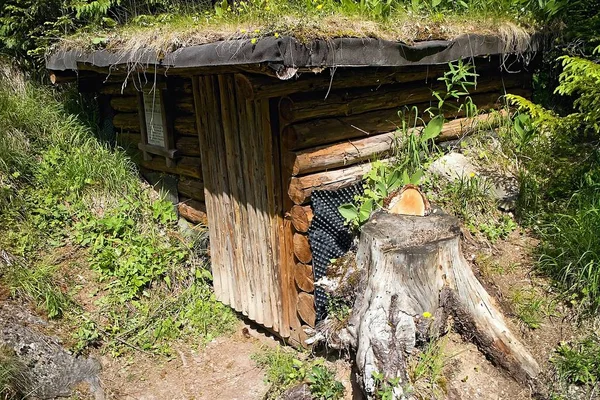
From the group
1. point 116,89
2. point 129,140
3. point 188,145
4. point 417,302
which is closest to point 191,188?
point 188,145

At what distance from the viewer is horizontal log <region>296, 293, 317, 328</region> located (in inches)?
184

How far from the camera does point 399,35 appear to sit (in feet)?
13.7

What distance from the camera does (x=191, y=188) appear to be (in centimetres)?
602

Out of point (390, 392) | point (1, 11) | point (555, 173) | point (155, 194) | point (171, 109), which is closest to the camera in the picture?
point (390, 392)

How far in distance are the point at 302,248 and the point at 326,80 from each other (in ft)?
4.75

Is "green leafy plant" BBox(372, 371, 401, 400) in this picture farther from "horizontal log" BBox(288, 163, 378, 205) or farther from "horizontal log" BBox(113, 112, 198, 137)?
"horizontal log" BBox(113, 112, 198, 137)

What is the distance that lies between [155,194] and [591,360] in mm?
4925

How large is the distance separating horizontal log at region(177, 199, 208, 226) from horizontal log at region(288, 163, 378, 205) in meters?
1.77

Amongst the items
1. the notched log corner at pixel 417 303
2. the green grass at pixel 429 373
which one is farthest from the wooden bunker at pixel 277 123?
the green grass at pixel 429 373

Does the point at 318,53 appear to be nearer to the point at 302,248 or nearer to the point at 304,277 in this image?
the point at 302,248

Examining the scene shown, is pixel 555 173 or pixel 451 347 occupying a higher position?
pixel 555 173

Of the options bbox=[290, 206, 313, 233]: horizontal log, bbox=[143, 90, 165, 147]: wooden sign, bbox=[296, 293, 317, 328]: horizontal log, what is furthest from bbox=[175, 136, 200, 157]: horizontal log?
bbox=[296, 293, 317, 328]: horizontal log

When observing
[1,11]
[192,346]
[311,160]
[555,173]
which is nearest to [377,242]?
[311,160]

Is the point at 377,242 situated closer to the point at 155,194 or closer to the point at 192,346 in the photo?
the point at 192,346
